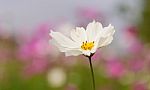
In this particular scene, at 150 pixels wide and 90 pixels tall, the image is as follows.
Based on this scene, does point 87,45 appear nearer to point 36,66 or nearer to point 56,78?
point 56,78

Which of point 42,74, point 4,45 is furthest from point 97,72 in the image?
point 4,45

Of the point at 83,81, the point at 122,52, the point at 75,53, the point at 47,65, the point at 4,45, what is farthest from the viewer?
the point at 4,45

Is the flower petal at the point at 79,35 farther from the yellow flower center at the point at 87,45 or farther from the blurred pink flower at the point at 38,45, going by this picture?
the blurred pink flower at the point at 38,45

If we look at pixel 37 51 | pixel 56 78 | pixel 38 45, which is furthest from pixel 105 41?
pixel 37 51

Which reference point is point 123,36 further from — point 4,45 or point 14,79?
point 4,45

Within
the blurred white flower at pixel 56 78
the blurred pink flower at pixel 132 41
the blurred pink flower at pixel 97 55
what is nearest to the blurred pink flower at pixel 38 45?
the blurred white flower at pixel 56 78
